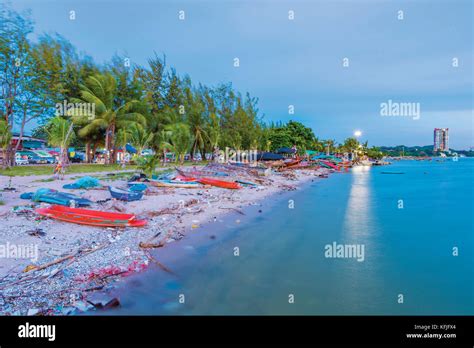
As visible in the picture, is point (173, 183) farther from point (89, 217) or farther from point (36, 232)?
point (36, 232)

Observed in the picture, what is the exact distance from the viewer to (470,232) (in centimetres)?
1380

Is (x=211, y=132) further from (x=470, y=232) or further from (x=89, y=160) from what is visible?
(x=470, y=232)

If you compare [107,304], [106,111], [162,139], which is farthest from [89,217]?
[162,139]

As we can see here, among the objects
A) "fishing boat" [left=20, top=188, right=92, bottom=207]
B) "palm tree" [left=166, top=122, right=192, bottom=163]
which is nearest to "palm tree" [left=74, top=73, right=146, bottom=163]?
"palm tree" [left=166, top=122, right=192, bottom=163]

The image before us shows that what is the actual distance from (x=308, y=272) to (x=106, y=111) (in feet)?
99.5

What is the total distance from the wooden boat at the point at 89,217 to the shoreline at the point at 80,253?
203mm

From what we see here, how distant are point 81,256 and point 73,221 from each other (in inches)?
99.2

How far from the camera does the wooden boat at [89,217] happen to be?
352 inches

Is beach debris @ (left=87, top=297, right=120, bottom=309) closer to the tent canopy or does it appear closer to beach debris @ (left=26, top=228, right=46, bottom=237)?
beach debris @ (left=26, top=228, right=46, bottom=237)

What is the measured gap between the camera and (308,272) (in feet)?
26.2

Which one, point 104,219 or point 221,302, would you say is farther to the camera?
point 104,219

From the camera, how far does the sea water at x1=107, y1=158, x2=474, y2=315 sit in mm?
6059
